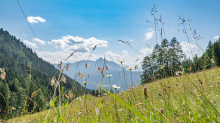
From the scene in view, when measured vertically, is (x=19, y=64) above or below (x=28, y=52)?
below

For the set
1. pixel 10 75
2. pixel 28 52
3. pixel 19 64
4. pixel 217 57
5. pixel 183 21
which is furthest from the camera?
pixel 28 52

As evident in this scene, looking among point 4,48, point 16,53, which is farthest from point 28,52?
point 4,48

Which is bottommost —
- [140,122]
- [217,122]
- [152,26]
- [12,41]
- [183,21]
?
[140,122]

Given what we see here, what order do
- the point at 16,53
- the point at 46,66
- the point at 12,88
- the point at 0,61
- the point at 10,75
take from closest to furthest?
the point at 12,88 → the point at 10,75 → the point at 0,61 → the point at 46,66 → the point at 16,53

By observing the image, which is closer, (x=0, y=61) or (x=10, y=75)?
(x=10, y=75)

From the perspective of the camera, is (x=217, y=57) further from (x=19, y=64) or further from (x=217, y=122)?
(x=19, y=64)

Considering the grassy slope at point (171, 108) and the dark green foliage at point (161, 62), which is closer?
the grassy slope at point (171, 108)

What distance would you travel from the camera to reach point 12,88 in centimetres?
6969

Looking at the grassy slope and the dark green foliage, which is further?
the dark green foliage

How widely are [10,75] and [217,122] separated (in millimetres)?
100214

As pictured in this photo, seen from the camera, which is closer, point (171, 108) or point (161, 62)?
point (171, 108)

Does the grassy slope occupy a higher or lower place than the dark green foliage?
lower

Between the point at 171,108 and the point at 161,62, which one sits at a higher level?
the point at 161,62

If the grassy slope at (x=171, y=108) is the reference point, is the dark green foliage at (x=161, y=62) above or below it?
above
